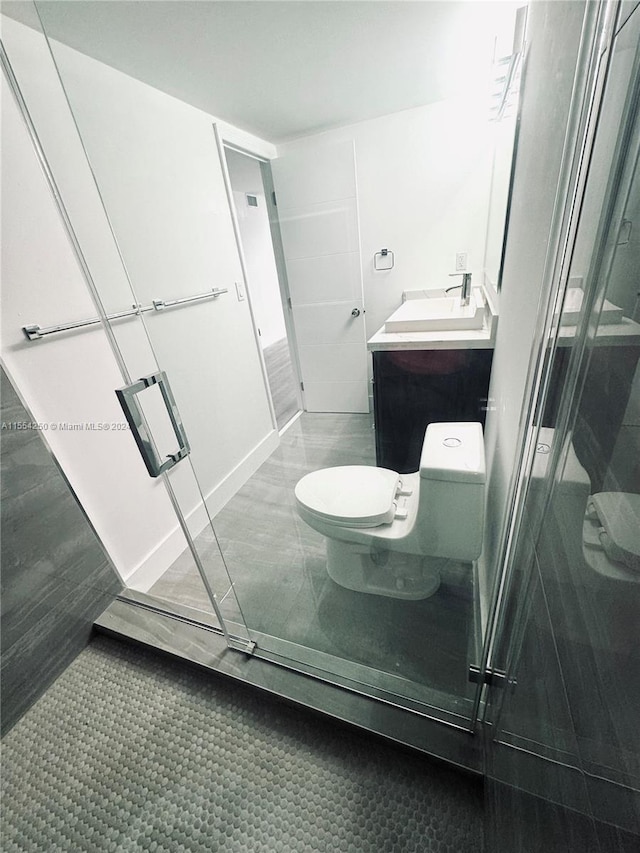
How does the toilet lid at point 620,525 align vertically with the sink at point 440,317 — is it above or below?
above

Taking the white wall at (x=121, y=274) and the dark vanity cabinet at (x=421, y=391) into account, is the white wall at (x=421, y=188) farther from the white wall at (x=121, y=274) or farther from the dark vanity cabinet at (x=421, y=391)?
the dark vanity cabinet at (x=421, y=391)

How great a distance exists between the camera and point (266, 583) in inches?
57.9

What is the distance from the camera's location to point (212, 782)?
93 cm

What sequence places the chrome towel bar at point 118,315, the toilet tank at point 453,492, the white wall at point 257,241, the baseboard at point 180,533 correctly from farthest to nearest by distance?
the white wall at point 257,241 → the baseboard at point 180,533 → the chrome towel bar at point 118,315 → the toilet tank at point 453,492

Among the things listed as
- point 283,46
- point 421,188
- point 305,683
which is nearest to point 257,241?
point 421,188

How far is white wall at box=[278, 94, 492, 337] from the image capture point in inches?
73.0

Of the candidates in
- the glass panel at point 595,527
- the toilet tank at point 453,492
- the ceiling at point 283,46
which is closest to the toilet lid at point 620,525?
the glass panel at point 595,527

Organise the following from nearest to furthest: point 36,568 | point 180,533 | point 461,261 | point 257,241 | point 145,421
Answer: point 145,421 → point 36,568 → point 180,533 → point 461,261 → point 257,241

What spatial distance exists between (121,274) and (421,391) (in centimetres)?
137

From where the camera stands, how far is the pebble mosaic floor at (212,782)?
0.82 meters

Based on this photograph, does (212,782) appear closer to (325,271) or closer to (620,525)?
(620,525)

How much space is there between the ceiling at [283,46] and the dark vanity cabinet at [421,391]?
1.18 m

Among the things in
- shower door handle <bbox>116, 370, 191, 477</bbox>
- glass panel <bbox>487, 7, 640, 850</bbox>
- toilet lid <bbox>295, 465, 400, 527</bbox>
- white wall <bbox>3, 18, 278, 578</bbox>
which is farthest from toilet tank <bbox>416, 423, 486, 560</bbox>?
white wall <bbox>3, 18, 278, 578</bbox>

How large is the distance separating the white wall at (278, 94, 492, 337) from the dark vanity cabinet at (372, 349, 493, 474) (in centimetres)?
101
